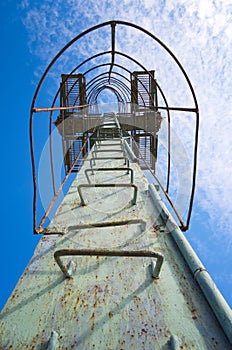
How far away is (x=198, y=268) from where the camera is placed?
→ 1637 millimetres

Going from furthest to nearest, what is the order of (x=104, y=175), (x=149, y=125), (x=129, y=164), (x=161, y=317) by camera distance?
(x=149, y=125) < (x=129, y=164) < (x=104, y=175) < (x=161, y=317)

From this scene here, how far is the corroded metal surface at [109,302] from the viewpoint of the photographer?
4.22ft

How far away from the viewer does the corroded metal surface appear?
4.22 feet

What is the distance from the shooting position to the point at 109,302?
150 centimetres

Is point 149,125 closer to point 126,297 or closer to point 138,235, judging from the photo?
point 138,235

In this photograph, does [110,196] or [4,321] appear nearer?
[4,321]

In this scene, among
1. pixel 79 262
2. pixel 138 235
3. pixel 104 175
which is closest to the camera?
pixel 79 262

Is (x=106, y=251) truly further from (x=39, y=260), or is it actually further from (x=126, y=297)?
(x=39, y=260)

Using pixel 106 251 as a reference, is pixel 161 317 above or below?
below

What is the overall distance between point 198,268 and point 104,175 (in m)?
2.26

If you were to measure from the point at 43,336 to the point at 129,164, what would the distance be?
9.78 feet

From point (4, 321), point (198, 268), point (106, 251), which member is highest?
point (106, 251)

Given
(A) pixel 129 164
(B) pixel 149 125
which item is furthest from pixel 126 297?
(B) pixel 149 125

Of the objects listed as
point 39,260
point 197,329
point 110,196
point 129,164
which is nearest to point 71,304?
point 39,260
